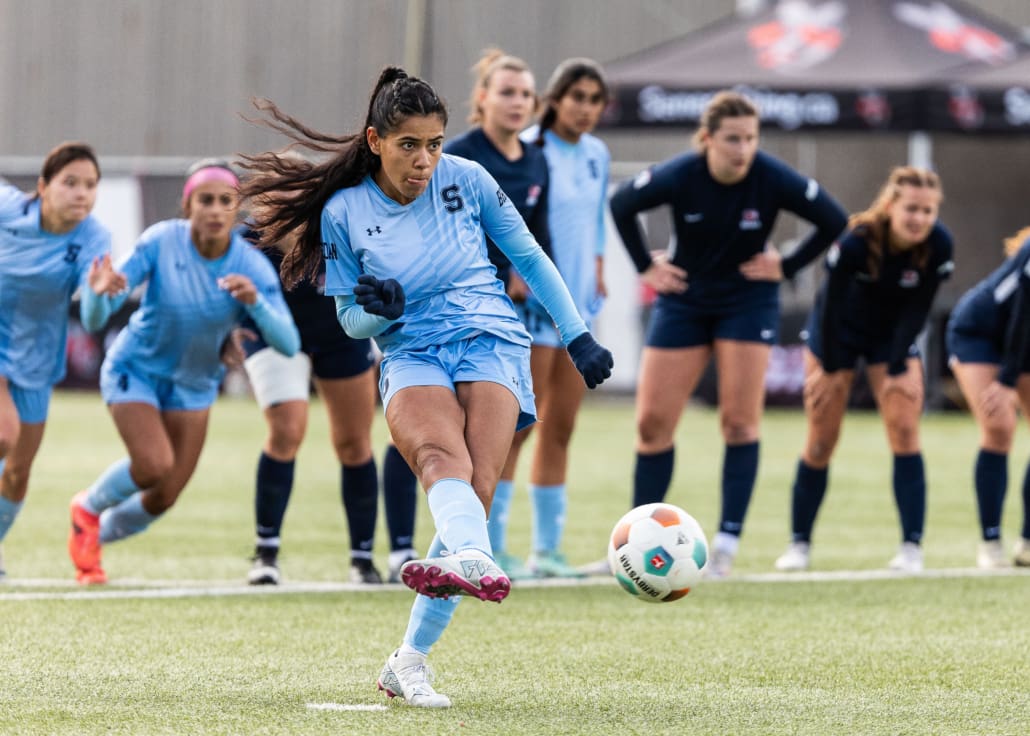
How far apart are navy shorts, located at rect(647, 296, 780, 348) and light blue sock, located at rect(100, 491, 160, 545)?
8.52ft

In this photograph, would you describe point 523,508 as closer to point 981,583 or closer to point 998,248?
point 981,583

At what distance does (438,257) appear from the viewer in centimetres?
518

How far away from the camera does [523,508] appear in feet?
37.3

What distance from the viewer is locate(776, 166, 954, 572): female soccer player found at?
833 cm

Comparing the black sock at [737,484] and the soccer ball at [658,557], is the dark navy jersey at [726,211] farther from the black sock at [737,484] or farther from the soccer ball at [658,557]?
the soccer ball at [658,557]

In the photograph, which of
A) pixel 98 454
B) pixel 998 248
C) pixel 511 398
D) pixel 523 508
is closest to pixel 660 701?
pixel 511 398

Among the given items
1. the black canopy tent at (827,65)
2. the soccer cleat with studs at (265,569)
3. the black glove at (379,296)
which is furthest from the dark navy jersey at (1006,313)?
the black canopy tent at (827,65)

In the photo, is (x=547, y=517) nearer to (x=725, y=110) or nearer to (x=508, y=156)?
(x=508, y=156)

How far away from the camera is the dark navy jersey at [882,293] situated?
8367 mm

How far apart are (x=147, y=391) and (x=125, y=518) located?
71 centimetres

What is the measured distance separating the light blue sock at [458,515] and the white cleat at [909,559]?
13.7 ft

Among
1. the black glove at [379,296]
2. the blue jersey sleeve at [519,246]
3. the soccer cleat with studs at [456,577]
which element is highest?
the blue jersey sleeve at [519,246]

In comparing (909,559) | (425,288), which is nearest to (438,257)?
(425,288)

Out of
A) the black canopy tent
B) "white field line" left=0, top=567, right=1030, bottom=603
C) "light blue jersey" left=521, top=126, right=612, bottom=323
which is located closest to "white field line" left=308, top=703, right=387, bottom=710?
"white field line" left=0, top=567, right=1030, bottom=603
